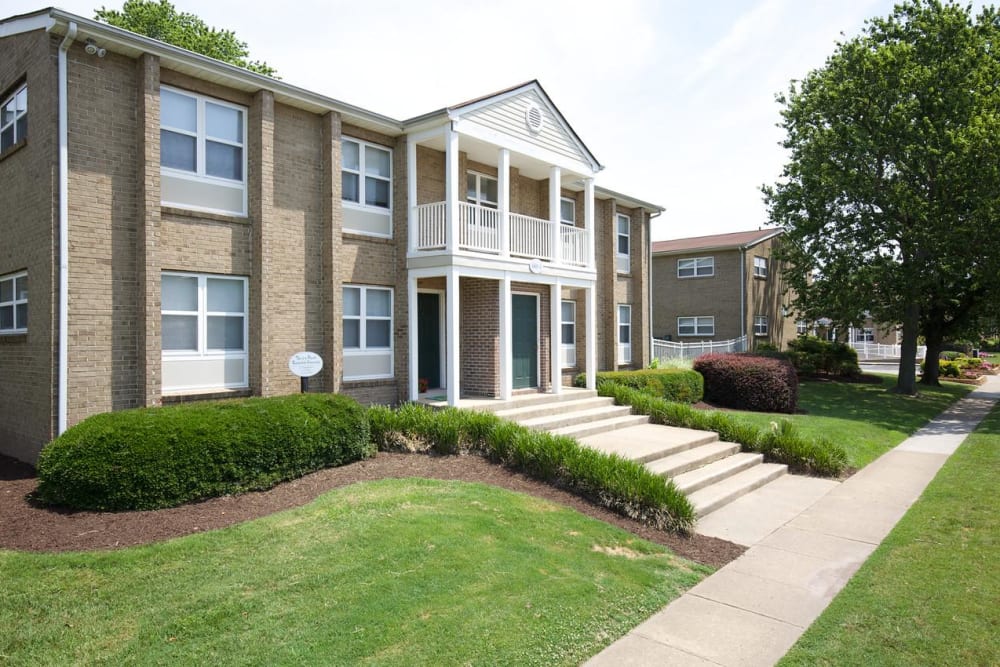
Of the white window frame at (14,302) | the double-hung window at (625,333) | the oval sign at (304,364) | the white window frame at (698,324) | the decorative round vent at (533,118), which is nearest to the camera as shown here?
the white window frame at (14,302)

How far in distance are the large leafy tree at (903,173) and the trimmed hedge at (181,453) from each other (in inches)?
760

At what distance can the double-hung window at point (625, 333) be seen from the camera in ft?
66.1

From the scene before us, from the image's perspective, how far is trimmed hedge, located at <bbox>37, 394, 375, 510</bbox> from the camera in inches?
277

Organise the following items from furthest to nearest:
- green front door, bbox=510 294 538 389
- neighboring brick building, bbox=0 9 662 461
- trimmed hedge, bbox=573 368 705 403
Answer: trimmed hedge, bbox=573 368 705 403
green front door, bbox=510 294 538 389
neighboring brick building, bbox=0 9 662 461

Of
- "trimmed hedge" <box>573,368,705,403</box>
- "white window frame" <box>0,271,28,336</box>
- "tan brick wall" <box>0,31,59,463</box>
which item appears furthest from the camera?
"trimmed hedge" <box>573,368,705,403</box>

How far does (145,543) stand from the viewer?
6.23 meters

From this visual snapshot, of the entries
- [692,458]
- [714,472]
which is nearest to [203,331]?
[692,458]

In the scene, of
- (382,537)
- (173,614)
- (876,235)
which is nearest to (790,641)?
(382,537)

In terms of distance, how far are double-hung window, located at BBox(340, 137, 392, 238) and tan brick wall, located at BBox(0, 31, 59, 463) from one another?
15.6 feet

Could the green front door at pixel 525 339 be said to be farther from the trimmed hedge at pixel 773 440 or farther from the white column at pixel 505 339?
the trimmed hedge at pixel 773 440

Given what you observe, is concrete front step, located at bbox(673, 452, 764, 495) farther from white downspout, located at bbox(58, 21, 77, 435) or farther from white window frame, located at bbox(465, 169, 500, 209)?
white downspout, located at bbox(58, 21, 77, 435)

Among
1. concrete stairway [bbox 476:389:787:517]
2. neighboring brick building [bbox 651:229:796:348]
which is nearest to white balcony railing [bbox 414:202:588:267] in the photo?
concrete stairway [bbox 476:389:787:517]

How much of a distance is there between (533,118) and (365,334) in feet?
20.7

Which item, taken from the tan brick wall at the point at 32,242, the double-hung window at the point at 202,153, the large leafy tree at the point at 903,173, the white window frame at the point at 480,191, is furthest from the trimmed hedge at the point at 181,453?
the large leafy tree at the point at 903,173
